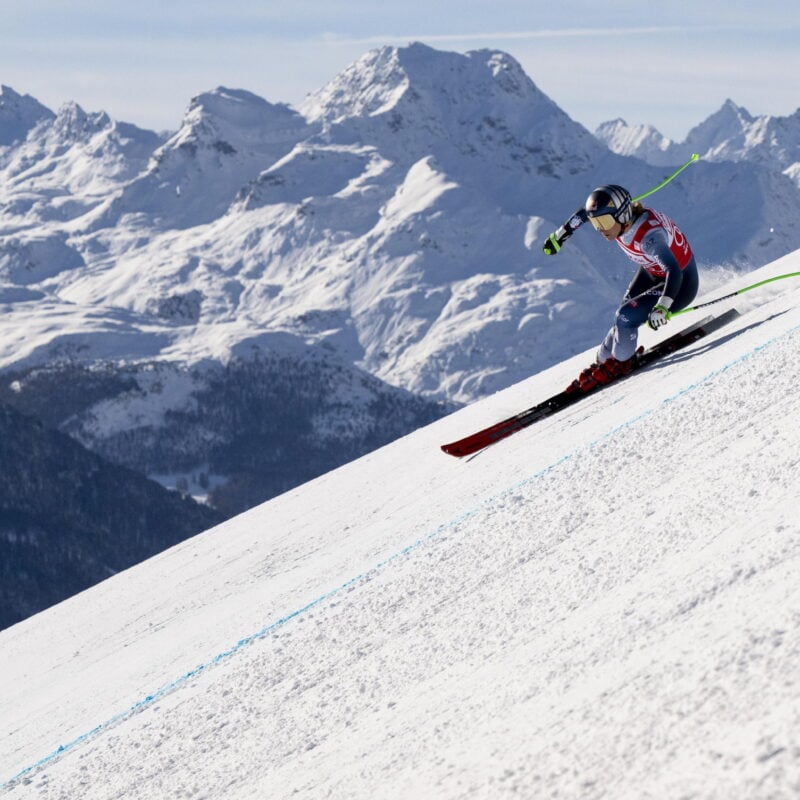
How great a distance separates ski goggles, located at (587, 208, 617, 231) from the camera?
14.0 metres

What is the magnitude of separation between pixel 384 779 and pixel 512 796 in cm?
105

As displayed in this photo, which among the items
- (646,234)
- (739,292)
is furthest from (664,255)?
(739,292)

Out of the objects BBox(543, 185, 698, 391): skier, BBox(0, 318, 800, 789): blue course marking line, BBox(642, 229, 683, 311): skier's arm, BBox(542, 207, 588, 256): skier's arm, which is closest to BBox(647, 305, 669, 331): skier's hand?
BBox(543, 185, 698, 391): skier

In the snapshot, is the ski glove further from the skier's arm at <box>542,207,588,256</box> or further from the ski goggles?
the ski goggles

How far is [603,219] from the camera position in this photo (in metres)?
14.0

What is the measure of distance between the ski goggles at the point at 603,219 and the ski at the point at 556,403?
1.61 m

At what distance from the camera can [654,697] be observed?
544 centimetres

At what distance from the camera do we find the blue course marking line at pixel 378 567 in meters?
8.92

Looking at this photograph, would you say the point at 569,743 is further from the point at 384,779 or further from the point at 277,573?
the point at 277,573

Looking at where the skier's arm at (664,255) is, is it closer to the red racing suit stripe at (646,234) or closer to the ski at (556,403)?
the red racing suit stripe at (646,234)

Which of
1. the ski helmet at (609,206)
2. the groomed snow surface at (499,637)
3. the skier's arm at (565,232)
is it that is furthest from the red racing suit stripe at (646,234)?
the groomed snow surface at (499,637)

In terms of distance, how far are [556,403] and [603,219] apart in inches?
87.0

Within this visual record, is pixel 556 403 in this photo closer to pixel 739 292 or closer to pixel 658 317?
pixel 658 317

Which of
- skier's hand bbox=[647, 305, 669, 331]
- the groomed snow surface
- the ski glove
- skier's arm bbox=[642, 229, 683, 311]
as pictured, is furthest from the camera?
the ski glove
